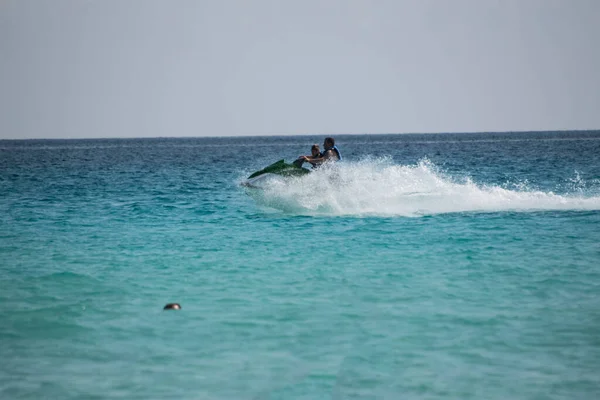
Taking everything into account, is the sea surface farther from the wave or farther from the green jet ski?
the green jet ski

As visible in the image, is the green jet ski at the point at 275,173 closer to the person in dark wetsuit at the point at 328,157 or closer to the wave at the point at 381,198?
the wave at the point at 381,198

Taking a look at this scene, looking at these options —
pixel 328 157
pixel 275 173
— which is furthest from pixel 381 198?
pixel 275 173

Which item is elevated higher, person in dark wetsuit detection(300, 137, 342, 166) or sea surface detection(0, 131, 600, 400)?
person in dark wetsuit detection(300, 137, 342, 166)

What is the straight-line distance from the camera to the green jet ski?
20.9 metres

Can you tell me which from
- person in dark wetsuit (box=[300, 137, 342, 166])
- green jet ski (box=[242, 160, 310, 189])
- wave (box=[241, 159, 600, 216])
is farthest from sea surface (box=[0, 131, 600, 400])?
green jet ski (box=[242, 160, 310, 189])

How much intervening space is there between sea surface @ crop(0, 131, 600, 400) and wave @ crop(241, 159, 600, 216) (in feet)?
0.23

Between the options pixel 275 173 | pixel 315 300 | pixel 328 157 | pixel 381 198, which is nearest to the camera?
pixel 315 300

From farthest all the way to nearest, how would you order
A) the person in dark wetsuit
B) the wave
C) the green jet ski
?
the wave → the green jet ski → the person in dark wetsuit

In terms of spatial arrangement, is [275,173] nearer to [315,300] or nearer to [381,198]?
[381,198]

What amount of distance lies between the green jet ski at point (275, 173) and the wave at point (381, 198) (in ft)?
0.64

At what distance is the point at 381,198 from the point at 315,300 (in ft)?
38.8

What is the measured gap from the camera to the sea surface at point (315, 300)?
25.2ft

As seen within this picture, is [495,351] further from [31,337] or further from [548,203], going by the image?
[548,203]

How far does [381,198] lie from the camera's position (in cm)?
2242
